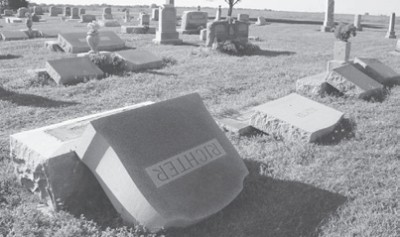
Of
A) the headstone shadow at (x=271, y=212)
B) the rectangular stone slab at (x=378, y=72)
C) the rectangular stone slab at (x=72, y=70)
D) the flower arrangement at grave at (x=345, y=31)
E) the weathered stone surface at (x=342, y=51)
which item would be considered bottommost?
the headstone shadow at (x=271, y=212)

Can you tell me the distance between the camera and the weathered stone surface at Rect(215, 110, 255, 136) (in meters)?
5.30

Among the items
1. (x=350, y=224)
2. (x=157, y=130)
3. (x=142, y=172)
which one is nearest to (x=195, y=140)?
(x=157, y=130)

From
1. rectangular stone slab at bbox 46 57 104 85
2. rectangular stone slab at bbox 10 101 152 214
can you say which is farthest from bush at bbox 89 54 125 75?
rectangular stone slab at bbox 10 101 152 214

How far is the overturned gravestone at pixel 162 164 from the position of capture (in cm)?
303

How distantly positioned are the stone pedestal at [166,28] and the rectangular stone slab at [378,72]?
843cm

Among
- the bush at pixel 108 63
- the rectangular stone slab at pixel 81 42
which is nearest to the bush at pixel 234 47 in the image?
the rectangular stone slab at pixel 81 42

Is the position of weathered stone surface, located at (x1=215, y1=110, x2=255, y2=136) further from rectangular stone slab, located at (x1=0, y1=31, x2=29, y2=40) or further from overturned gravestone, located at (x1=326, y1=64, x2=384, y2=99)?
rectangular stone slab, located at (x1=0, y1=31, x2=29, y2=40)

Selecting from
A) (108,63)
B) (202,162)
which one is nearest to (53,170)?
(202,162)

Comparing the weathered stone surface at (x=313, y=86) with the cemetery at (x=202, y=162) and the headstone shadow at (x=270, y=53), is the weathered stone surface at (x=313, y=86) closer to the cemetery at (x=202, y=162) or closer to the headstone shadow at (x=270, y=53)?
the cemetery at (x=202, y=162)

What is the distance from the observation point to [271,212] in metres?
3.38

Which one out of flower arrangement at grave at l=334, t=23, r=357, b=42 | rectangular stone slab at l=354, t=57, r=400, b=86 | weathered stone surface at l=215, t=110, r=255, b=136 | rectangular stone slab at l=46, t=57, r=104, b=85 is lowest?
weathered stone surface at l=215, t=110, r=255, b=136

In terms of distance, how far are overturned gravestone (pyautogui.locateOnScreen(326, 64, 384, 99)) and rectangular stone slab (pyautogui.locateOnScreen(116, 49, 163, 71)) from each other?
14.5 ft

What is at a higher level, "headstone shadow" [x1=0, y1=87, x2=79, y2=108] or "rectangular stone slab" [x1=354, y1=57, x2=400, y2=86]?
"rectangular stone slab" [x1=354, y1=57, x2=400, y2=86]

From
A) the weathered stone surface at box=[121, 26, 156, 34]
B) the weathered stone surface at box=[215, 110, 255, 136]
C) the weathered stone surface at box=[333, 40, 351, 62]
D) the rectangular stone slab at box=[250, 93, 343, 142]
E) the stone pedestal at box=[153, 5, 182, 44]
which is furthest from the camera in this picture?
the weathered stone surface at box=[121, 26, 156, 34]
